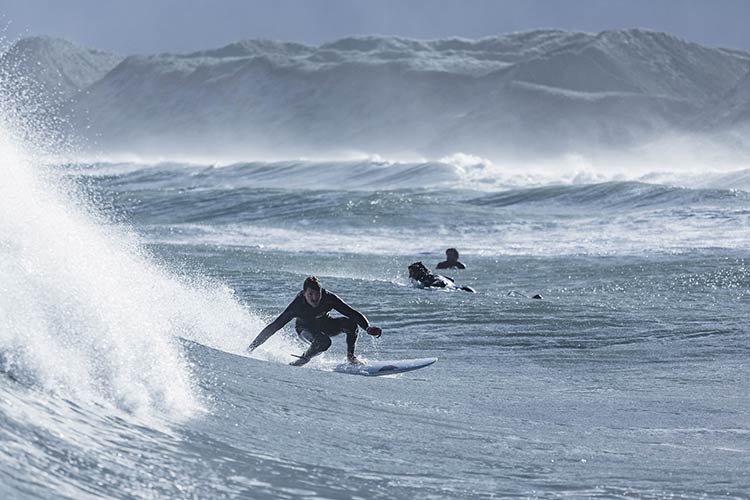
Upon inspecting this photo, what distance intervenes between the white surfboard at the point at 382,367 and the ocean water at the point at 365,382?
A: 0.18 m

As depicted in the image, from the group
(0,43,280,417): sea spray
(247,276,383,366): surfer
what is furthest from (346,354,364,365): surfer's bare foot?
(0,43,280,417): sea spray

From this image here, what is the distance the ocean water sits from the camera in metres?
6.56

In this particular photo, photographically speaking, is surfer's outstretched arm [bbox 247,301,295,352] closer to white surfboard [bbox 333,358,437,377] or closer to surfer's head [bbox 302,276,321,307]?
surfer's head [bbox 302,276,321,307]

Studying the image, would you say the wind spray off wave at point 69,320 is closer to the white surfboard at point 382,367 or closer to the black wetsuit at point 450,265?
the white surfboard at point 382,367

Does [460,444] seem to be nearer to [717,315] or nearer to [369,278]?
[717,315]

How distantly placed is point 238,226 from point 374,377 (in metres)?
26.5

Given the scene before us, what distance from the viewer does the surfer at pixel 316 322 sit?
36.5 feet

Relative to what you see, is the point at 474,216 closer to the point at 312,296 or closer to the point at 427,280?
the point at 427,280

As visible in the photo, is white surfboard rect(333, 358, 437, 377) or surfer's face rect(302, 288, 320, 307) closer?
surfer's face rect(302, 288, 320, 307)

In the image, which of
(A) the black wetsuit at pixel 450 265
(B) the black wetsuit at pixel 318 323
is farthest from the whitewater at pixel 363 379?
(B) the black wetsuit at pixel 318 323

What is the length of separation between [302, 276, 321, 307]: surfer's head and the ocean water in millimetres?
618

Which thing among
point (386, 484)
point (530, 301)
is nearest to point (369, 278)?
point (530, 301)

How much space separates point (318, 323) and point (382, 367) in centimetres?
71

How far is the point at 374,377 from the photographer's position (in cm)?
1098
